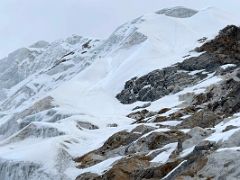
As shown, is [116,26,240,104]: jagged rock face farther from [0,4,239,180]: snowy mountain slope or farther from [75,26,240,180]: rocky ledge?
[0,4,239,180]: snowy mountain slope

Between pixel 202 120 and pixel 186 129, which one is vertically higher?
pixel 186 129

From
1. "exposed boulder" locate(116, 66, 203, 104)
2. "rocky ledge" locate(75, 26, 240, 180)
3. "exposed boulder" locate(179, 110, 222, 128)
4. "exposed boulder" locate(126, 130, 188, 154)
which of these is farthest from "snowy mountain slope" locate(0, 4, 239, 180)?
"exposed boulder" locate(116, 66, 203, 104)

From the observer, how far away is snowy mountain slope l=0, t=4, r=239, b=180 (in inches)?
2008

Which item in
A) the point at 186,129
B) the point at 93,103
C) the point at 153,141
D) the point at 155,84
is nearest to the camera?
the point at 153,141

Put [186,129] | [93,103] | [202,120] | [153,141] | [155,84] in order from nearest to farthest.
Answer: [153,141], [186,129], [202,120], [155,84], [93,103]

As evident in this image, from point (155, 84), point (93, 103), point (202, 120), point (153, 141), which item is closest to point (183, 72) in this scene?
point (155, 84)

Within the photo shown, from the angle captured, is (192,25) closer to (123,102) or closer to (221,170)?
(123,102)

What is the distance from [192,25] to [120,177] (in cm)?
10092

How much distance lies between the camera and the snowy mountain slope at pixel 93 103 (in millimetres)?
51000

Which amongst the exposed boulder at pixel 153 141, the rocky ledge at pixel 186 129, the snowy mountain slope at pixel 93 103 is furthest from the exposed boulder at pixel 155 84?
the exposed boulder at pixel 153 141

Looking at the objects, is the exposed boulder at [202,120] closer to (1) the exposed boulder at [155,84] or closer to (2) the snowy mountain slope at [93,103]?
(2) the snowy mountain slope at [93,103]

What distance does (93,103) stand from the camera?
9244 cm

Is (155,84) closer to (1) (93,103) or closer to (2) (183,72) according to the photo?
(2) (183,72)

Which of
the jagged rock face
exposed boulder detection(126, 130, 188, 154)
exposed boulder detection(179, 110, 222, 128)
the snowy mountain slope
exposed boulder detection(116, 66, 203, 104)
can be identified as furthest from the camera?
the jagged rock face
